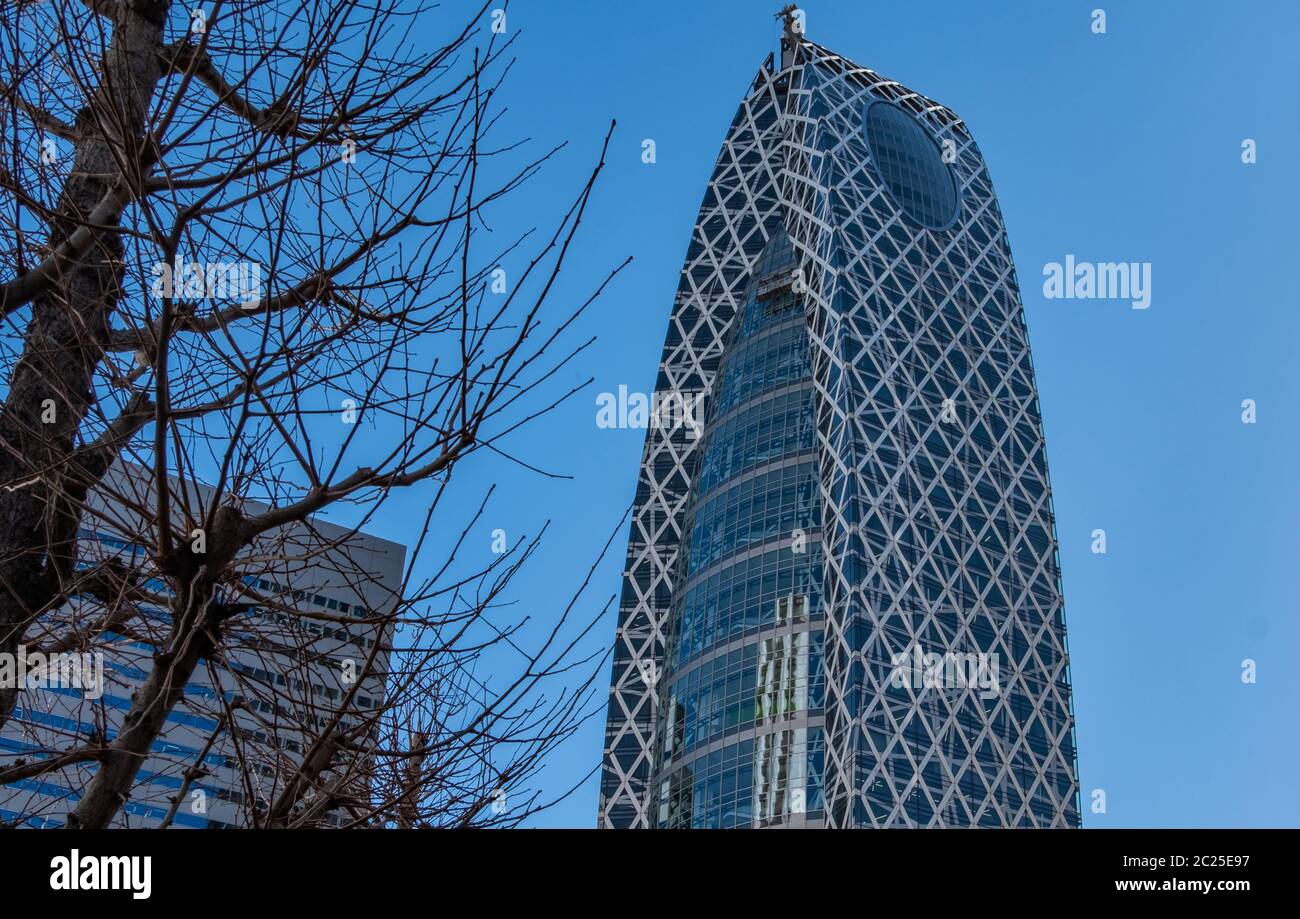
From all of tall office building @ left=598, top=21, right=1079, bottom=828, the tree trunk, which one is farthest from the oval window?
the tree trunk

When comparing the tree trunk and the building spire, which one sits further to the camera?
the building spire

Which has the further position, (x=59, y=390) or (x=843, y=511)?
(x=843, y=511)

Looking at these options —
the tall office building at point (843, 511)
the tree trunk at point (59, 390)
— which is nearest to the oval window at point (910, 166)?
the tall office building at point (843, 511)

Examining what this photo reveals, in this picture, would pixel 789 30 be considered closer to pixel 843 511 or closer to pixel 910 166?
pixel 910 166

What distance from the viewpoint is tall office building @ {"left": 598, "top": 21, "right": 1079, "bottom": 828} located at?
69.7m

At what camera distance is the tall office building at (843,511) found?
229 ft

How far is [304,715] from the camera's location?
22.0 ft

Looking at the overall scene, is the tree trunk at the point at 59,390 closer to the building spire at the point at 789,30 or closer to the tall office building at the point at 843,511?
the tall office building at the point at 843,511

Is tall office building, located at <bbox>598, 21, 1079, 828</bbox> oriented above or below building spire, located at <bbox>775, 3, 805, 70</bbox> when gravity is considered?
below

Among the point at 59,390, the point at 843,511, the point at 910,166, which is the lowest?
the point at 59,390

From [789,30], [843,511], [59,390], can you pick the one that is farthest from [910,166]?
[59,390]

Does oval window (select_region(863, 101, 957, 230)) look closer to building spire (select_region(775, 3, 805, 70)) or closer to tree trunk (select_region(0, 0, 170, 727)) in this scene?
building spire (select_region(775, 3, 805, 70))

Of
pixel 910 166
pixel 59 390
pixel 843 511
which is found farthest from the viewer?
pixel 910 166

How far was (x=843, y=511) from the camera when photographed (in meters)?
72.6
